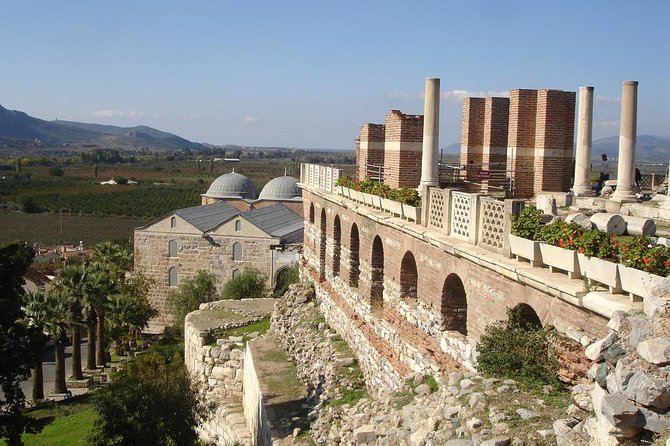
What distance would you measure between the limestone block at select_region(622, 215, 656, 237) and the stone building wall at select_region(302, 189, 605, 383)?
1.73 m

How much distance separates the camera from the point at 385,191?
1565 centimetres

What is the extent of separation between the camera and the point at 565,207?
14078mm

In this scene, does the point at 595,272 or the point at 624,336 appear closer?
the point at 624,336

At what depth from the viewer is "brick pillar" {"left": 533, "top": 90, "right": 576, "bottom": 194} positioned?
50.9ft

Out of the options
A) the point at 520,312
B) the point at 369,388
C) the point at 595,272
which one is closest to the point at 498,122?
the point at 369,388

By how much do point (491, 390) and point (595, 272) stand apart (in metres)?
1.71

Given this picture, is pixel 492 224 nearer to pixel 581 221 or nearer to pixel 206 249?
pixel 581 221

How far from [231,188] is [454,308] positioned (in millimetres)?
51703

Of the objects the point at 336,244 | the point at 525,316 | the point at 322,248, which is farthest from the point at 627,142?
the point at 322,248

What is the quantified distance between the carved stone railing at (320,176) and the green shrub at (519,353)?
11530 millimetres

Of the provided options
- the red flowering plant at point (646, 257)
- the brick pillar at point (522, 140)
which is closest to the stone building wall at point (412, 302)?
the red flowering plant at point (646, 257)

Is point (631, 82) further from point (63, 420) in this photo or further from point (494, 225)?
point (63, 420)

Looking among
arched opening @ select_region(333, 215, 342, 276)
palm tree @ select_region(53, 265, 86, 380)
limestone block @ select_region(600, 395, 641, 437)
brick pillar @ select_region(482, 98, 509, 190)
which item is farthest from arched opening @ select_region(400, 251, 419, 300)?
palm tree @ select_region(53, 265, 86, 380)

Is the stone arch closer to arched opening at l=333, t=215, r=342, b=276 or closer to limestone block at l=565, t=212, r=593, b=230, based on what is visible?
limestone block at l=565, t=212, r=593, b=230
